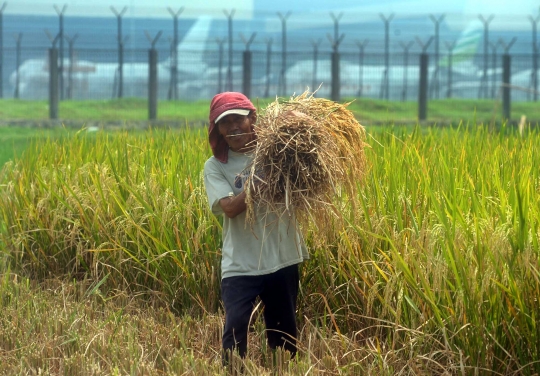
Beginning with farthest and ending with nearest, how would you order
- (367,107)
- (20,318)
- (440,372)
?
(367,107) < (20,318) < (440,372)

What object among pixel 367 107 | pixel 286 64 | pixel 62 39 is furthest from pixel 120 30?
pixel 367 107

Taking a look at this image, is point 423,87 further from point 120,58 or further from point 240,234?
point 240,234

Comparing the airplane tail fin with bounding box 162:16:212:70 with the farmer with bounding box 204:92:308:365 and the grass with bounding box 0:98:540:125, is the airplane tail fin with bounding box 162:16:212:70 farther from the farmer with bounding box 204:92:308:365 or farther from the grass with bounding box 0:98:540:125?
the farmer with bounding box 204:92:308:365

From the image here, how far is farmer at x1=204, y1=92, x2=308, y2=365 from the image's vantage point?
315 centimetres

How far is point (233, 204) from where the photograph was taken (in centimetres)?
310

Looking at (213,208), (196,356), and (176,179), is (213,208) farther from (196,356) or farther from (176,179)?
(176,179)

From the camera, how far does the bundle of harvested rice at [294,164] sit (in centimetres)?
297

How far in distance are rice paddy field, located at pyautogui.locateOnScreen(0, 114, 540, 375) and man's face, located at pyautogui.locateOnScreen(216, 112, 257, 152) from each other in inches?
19.6

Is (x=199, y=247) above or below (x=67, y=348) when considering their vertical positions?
above

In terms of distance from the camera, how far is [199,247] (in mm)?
4203

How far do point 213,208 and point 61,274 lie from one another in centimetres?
204

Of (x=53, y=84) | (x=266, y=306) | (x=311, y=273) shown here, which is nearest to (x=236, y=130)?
(x=266, y=306)

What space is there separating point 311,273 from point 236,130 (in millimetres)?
971

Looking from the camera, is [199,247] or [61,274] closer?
[199,247]
